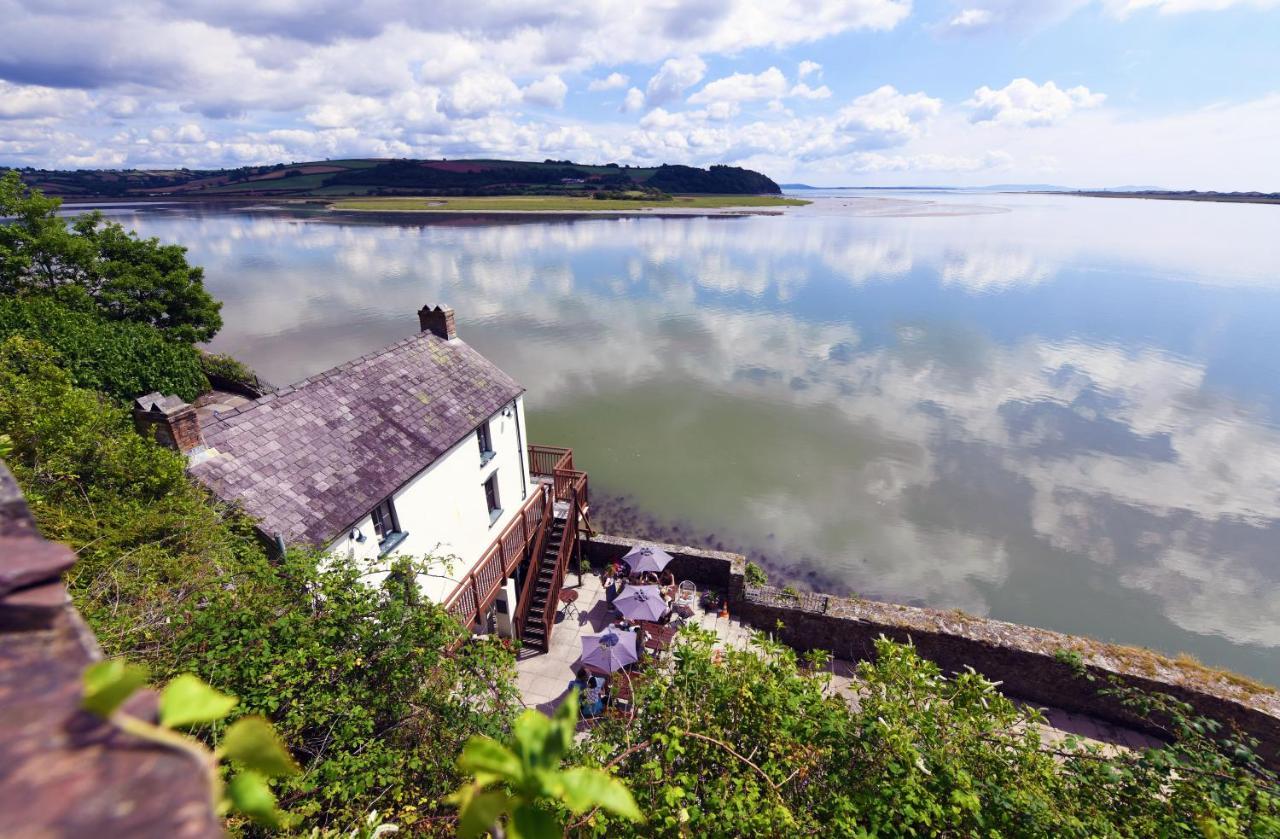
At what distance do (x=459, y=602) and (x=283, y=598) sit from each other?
7.13 metres

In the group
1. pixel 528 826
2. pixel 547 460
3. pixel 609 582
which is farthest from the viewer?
pixel 547 460

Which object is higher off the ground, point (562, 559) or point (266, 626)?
point (266, 626)

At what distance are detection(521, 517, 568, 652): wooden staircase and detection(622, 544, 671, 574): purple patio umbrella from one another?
243 cm

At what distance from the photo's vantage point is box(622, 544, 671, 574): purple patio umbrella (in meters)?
19.0

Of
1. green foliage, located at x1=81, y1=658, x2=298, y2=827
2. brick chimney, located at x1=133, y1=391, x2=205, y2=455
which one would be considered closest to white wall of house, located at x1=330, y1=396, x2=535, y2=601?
brick chimney, located at x1=133, y1=391, x2=205, y2=455

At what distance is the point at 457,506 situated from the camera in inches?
624

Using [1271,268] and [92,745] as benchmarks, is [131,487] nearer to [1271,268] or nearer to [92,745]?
[92,745]

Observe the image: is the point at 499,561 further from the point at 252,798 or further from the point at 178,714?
the point at 178,714

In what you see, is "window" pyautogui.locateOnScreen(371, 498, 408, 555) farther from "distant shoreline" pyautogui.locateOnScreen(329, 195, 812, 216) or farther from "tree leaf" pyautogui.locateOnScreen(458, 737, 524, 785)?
"distant shoreline" pyautogui.locateOnScreen(329, 195, 812, 216)

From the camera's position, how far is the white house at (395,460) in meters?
11.1

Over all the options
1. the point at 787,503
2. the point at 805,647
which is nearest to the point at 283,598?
the point at 805,647

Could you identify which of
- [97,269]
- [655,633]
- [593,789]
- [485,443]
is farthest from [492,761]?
[97,269]

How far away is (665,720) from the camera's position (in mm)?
6027

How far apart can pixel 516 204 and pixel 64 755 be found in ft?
582
